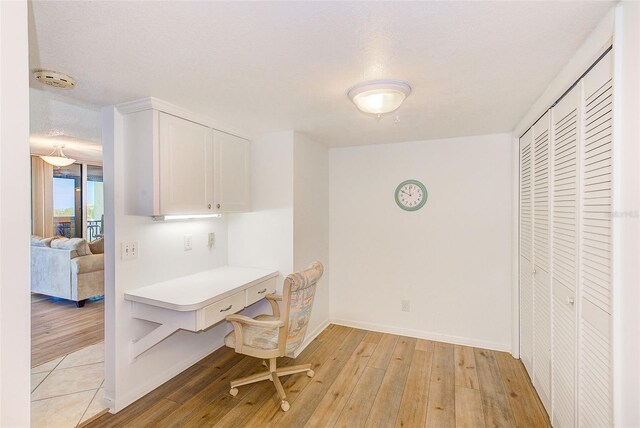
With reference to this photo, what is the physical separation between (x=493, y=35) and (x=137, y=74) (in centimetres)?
180

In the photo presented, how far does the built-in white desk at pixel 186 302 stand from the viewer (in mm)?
2131

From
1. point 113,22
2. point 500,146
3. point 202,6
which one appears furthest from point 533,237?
point 113,22

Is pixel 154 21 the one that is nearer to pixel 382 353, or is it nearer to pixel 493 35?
pixel 493 35

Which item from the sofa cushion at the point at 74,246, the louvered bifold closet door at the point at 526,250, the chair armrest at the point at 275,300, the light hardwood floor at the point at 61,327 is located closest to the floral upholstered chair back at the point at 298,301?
the chair armrest at the point at 275,300

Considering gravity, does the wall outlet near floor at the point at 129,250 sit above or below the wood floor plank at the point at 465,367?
above

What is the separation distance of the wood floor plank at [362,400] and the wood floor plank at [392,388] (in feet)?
0.13

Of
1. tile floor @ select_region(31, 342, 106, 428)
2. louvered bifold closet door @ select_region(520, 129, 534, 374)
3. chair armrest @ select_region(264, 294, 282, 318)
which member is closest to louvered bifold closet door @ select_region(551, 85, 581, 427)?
louvered bifold closet door @ select_region(520, 129, 534, 374)

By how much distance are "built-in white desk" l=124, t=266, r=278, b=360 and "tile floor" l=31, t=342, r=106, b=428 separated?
47 cm

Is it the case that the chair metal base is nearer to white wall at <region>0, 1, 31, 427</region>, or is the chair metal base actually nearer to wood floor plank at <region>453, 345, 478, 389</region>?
wood floor plank at <region>453, 345, 478, 389</region>

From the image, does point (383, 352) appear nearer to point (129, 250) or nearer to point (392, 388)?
point (392, 388)

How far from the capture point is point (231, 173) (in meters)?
2.88

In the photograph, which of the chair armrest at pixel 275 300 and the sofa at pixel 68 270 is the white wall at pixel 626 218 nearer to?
the chair armrest at pixel 275 300

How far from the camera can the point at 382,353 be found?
307 cm

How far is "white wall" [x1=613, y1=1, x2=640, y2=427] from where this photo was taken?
104 centimetres
